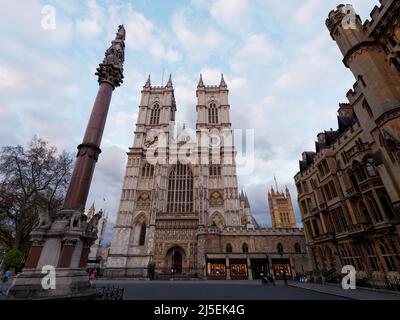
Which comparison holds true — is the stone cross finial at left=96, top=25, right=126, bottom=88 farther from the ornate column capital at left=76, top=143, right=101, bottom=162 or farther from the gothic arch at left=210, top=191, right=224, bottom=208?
the gothic arch at left=210, top=191, right=224, bottom=208

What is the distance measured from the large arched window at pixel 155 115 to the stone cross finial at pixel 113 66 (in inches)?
1445

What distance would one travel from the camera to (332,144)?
20.3 metres

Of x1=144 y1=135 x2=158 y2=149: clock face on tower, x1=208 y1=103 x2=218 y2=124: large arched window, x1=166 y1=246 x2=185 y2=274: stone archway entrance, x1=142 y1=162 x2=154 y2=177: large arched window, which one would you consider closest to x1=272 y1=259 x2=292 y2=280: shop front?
x1=166 y1=246 x2=185 y2=274: stone archway entrance

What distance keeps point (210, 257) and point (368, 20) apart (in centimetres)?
3054

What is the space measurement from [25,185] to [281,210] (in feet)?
259

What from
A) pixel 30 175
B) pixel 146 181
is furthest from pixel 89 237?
pixel 146 181

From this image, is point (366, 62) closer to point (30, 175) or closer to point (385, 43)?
point (385, 43)

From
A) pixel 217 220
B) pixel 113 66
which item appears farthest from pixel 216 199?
pixel 113 66

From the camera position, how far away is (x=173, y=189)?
4359cm

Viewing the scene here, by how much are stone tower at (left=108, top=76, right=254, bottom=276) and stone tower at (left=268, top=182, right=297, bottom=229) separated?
43.0 meters

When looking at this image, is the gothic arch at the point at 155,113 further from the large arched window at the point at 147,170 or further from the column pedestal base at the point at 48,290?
the column pedestal base at the point at 48,290

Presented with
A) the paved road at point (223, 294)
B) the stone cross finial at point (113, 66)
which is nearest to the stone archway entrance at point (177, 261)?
the paved road at point (223, 294)

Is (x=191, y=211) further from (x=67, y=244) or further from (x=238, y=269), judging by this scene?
(x=67, y=244)

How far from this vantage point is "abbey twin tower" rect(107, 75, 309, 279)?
3025cm
